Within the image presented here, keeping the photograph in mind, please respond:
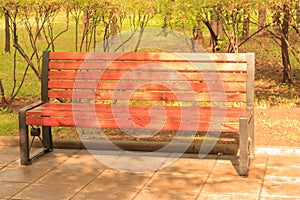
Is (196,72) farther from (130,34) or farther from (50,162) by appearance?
(130,34)

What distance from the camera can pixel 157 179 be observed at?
21.8 ft

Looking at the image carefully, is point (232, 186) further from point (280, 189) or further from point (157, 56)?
point (157, 56)

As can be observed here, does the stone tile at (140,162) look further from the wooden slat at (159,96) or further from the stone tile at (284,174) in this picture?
the stone tile at (284,174)

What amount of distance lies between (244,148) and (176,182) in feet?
2.27

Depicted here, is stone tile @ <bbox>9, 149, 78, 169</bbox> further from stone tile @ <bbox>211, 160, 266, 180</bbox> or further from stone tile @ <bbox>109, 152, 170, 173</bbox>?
stone tile @ <bbox>211, 160, 266, 180</bbox>

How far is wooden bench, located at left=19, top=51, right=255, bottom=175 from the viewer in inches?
269

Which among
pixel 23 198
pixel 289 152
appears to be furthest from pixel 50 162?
pixel 289 152

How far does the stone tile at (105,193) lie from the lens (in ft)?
20.1

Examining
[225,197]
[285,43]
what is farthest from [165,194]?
[285,43]

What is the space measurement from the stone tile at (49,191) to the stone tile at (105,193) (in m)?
0.09

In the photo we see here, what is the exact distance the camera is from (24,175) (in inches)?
270

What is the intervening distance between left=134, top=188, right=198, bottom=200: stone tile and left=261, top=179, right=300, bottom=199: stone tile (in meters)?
0.62

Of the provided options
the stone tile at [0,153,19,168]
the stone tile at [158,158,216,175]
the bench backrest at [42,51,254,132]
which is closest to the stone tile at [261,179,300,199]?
the stone tile at [158,158,216,175]

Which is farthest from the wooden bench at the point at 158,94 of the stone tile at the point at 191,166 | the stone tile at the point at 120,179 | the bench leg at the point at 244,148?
the stone tile at the point at 120,179
